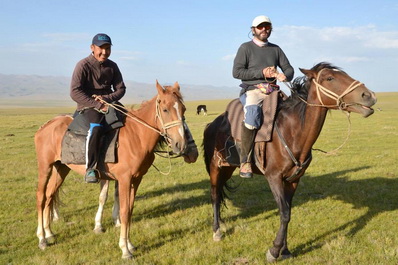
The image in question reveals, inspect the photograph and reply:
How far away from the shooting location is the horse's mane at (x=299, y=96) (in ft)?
16.8

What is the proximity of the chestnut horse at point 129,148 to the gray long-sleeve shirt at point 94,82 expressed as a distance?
679mm

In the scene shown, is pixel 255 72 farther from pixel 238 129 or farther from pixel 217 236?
pixel 217 236

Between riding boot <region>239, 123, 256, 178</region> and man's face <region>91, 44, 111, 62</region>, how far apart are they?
8.73ft

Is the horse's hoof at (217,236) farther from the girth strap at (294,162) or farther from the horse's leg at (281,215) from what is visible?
the girth strap at (294,162)

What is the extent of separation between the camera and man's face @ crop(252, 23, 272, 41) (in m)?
5.73

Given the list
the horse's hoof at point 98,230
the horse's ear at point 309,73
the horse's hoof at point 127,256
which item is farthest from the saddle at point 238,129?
the horse's hoof at point 98,230

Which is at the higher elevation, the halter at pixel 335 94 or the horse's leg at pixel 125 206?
the halter at pixel 335 94

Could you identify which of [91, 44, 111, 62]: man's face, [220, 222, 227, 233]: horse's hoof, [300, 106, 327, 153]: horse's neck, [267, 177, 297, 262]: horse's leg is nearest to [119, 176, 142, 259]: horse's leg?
[220, 222, 227, 233]: horse's hoof

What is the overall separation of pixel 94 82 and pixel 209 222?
374 centimetres

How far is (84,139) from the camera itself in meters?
5.73

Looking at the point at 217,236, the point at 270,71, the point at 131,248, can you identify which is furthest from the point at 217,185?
the point at 270,71

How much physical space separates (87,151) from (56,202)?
2464 millimetres

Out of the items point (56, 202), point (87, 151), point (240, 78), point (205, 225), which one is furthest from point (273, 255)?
point (56, 202)

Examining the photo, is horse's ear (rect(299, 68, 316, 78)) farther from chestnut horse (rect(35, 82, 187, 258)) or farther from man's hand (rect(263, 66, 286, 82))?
chestnut horse (rect(35, 82, 187, 258))
